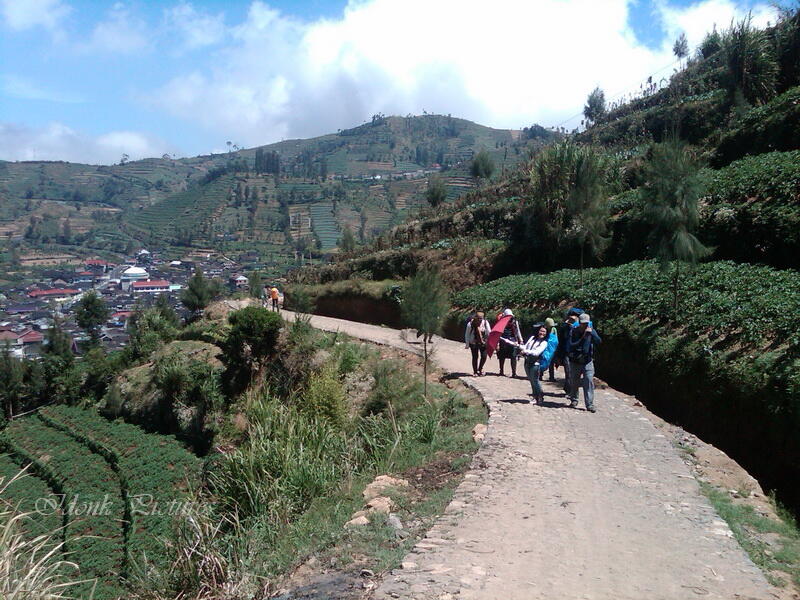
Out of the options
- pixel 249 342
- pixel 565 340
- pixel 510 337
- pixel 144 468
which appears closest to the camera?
pixel 565 340

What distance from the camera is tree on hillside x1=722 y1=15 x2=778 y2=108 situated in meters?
28.0

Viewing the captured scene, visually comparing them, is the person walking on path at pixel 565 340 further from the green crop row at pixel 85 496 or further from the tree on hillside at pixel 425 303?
the green crop row at pixel 85 496

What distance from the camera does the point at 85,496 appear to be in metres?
14.9

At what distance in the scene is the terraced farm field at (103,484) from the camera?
11.4m

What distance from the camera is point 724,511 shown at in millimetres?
6395

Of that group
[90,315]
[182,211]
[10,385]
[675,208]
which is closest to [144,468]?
[675,208]

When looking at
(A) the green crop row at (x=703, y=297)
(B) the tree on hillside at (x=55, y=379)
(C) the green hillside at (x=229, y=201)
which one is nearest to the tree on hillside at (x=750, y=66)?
(A) the green crop row at (x=703, y=297)

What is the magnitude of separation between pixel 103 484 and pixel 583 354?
1320 centimetres

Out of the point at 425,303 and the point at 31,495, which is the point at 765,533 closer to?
the point at 425,303

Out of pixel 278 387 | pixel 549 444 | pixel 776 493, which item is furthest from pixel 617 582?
pixel 278 387

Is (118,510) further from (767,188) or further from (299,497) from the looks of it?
(767,188)

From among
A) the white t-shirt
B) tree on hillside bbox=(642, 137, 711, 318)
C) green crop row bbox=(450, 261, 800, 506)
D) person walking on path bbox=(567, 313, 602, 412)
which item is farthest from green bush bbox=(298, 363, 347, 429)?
tree on hillside bbox=(642, 137, 711, 318)

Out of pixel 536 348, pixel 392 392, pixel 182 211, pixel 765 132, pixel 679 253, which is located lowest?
pixel 392 392

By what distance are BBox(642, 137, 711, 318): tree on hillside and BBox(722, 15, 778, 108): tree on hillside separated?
1825 cm
